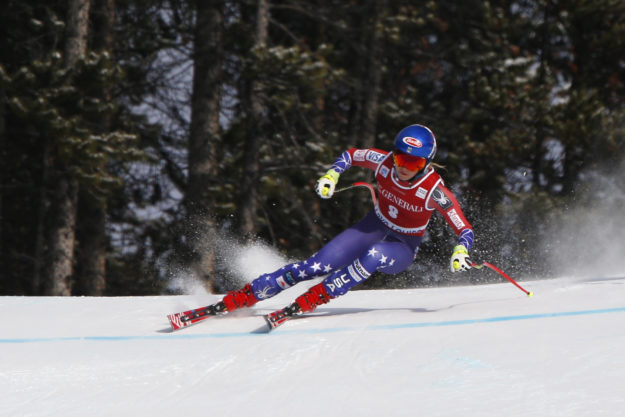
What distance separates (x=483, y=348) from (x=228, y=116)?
9460mm

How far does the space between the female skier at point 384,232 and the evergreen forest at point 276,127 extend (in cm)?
563

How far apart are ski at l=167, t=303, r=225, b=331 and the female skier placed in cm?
2

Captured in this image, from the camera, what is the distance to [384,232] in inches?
211

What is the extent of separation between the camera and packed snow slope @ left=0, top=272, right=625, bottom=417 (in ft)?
10.8

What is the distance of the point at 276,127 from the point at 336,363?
8.88 meters

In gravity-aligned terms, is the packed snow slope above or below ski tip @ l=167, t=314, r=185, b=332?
below

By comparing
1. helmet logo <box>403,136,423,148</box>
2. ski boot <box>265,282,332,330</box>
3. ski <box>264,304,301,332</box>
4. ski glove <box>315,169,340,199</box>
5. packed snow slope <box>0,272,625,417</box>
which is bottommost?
packed snow slope <box>0,272,625,417</box>

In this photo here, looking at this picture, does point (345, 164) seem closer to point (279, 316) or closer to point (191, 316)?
point (279, 316)

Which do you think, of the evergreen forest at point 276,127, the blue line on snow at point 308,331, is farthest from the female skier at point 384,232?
the evergreen forest at point 276,127

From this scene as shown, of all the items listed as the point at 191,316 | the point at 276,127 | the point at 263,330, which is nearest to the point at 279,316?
the point at 263,330

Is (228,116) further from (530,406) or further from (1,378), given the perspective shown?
(530,406)

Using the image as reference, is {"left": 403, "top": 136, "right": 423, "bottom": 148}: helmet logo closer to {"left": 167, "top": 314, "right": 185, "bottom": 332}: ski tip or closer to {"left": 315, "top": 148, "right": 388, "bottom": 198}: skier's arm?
{"left": 315, "top": 148, "right": 388, "bottom": 198}: skier's arm

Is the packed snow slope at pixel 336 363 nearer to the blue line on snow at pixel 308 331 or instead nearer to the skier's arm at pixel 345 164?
the blue line on snow at pixel 308 331

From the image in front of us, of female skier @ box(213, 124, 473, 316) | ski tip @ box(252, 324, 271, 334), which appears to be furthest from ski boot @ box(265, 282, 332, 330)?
ski tip @ box(252, 324, 271, 334)
